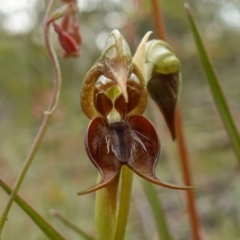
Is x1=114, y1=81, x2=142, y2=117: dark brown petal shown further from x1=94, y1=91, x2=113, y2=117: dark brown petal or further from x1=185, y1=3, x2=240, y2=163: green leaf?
x1=185, y1=3, x2=240, y2=163: green leaf

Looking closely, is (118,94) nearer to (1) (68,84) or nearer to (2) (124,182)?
(2) (124,182)

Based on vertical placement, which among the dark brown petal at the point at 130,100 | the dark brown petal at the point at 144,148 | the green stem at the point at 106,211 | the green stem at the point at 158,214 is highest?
the dark brown petal at the point at 130,100

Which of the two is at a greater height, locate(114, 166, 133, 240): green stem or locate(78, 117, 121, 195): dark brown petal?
locate(78, 117, 121, 195): dark brown petal

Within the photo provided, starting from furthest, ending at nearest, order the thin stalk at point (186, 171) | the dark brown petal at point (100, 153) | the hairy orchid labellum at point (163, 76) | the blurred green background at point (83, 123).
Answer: the blurred green background at point (83, 123)
the thin stalk at point (186, 171)
the hairy orchid labellum at point (163, 76)
the dark brown petal at point (100, 153)

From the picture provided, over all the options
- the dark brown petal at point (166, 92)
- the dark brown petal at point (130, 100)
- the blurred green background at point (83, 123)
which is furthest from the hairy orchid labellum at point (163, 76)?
the blurred green background at point (83, 123)

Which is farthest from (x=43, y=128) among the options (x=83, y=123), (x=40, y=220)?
(x=83, y=123)

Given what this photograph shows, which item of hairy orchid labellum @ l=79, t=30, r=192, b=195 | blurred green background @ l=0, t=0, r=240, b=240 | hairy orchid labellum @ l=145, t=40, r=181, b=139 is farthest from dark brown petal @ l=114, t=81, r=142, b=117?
blurred green background @ l=0, t=0, r=240, b=240

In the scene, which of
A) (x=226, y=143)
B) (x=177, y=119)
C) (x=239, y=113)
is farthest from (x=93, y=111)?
(x=239, y=113)

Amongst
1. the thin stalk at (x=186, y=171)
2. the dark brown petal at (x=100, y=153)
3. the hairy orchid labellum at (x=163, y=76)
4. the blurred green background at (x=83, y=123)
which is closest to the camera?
the dark brown petal at (x=100, y=153)

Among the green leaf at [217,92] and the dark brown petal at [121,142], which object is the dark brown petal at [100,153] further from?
the green leaf at [217,92]
